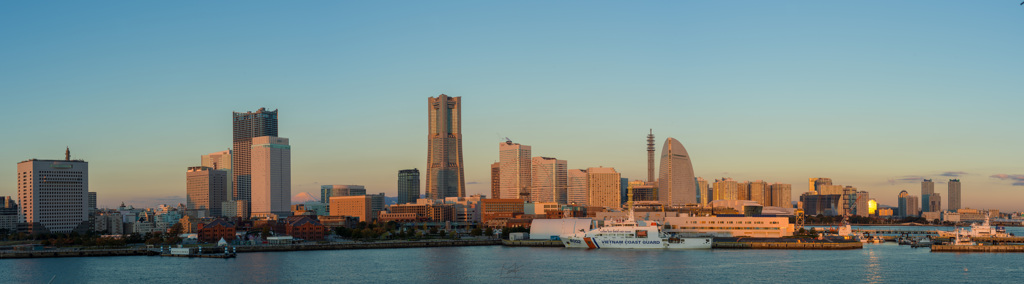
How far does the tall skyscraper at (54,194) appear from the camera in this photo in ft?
584

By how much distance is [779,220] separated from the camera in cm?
12356

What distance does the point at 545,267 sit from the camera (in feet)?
253

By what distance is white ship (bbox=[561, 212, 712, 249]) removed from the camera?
343 ft

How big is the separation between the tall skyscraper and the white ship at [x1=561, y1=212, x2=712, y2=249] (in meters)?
113

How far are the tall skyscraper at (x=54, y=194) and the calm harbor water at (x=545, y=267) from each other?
9407 centimetres

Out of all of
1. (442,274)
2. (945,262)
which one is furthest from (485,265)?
(945,262)

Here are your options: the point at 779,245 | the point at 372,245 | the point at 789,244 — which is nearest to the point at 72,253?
the point at 372,245

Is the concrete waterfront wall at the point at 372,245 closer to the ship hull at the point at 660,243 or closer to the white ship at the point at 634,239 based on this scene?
the white ship at the point at 634,239

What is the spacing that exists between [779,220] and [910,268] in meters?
48.4

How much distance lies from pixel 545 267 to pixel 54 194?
135m

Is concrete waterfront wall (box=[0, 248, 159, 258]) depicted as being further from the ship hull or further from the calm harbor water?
the ship hull

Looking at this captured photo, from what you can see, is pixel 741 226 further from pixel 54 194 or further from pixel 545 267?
pixel 54 194

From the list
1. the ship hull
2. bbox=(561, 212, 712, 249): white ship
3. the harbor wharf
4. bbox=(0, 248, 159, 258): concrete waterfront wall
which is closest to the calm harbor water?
bbox=(0, 248, 159, 258): concrete waterfront wall

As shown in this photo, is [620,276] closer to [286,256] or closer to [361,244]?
[286,256]
